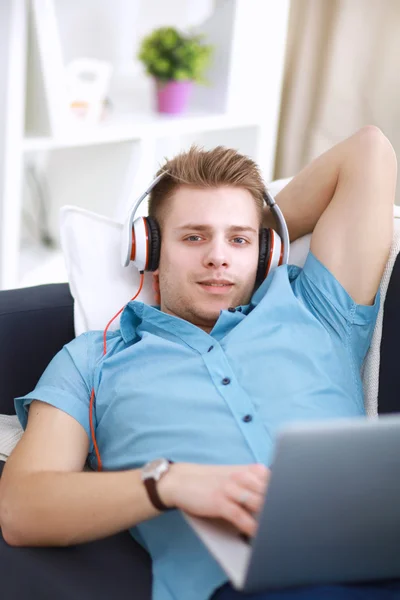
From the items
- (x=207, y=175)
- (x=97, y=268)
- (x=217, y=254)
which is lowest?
(x=97, y=268)

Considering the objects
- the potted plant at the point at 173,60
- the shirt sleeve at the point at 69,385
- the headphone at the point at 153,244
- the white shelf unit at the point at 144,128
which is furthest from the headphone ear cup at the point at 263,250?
the potted plant at the point at 173,60

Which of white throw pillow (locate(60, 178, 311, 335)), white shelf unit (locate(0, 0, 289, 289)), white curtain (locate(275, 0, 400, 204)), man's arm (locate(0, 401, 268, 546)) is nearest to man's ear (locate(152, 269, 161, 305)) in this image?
white throw pillow (locate(60, 178, 311, 335))

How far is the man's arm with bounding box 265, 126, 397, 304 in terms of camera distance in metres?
1.38

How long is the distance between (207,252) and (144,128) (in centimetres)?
128

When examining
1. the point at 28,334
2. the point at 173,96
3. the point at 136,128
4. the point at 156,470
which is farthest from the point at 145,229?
the point at 173,96

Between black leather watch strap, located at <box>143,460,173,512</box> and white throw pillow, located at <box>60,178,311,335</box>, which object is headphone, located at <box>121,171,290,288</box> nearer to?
white throw pillow, located at <box>60,178,311,335</box>

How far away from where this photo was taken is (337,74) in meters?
2.78

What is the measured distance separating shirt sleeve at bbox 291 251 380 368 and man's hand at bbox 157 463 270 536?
0.51 metres

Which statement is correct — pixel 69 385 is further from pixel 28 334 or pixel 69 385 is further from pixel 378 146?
pixel 378 146

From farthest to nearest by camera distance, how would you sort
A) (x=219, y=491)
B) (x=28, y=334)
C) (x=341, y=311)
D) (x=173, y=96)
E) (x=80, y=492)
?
(x=173, y=96), (x=28, y=334), (x=341, y=311), (x=80, y=492), (x=219, y=491)

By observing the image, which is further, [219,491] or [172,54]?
[172,54]

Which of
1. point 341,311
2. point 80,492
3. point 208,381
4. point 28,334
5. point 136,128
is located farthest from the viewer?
point 136,128

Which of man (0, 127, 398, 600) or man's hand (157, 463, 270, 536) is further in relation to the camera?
man (0, 127, 398, 600)

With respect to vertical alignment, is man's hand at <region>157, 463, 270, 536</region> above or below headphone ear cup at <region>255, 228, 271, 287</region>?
below
